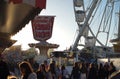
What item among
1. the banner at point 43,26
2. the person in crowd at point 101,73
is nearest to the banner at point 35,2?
the person in crowd at point 101,73

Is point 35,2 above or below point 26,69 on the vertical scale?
above

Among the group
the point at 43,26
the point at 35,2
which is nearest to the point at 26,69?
the point at 35,2

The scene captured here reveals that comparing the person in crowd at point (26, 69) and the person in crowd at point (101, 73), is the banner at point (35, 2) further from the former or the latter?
the person in crowd at point (101, 73)

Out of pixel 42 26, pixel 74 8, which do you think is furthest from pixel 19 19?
pixel 74 8

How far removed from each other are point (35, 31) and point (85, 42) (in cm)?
4326

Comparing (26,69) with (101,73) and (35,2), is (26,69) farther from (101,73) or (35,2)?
(101,73)

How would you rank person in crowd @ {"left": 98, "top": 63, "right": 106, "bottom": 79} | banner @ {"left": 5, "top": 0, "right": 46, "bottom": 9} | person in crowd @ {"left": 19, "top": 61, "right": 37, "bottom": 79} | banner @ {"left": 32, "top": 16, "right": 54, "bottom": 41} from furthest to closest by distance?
1. banner @ {"left": 32, "top": 16, "right": 54, "bottom": 41}
2. person in crowd @ {"left": 98, "top": 63, "right": 106, "bottom": 79}
3. person in crowd @ {"left": 19, "top": 61, "right": 37, "bottom": 79}
4. banner @ {"left": 5, "top": 0, "right": 46, "bottom": 9}

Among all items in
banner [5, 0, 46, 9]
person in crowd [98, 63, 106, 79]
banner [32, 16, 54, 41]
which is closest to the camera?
banner [5, 0, 46, 9]

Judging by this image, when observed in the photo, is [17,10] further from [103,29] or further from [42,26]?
[103,29]

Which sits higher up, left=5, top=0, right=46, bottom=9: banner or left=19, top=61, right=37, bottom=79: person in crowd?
left=5, top=0, right=46, bottom=9: banner

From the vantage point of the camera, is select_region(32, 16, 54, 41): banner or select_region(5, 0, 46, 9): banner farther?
select_region(32, 16, 54, 41): banner

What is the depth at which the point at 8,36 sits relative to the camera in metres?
5.60

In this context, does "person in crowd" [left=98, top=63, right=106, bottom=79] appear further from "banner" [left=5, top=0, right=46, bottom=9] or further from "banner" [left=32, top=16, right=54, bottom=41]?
"banner" [left=5, top=0, right=46, bottom=9]

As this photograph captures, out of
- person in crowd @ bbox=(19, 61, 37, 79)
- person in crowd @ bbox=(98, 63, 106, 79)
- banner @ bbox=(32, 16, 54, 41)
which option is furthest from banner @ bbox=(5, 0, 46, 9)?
banner @ bbox=(32, 16, 54, 41)
